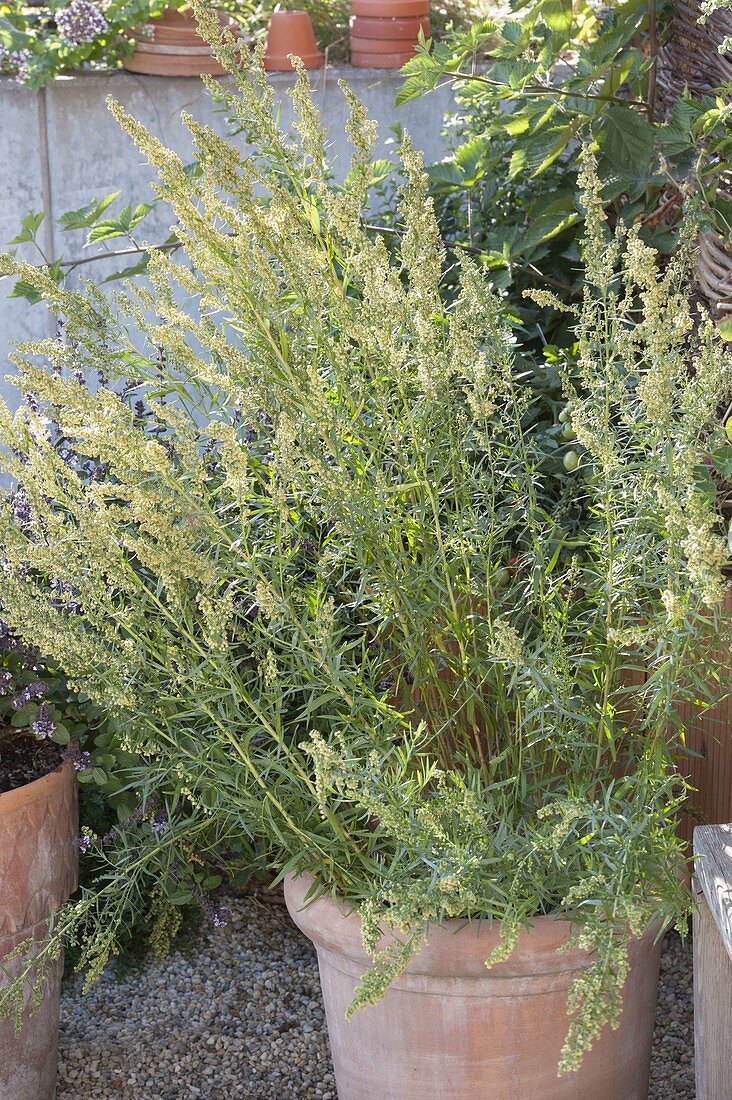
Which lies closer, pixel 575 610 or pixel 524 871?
pixel 524 871

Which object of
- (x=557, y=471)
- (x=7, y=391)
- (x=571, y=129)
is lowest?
(x=7, y=391)

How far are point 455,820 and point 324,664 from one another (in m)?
0.27

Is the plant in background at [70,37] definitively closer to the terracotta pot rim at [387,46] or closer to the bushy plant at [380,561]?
the terracotta pot rim at [387,46]

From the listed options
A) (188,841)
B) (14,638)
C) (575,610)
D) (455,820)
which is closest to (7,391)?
(14,638)

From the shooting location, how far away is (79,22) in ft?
10.1

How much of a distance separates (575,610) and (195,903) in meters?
0.97

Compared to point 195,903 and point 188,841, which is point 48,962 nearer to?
point 188,841

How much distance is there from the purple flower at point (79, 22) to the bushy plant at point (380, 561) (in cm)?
168

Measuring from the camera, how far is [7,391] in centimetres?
326

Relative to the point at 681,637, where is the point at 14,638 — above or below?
below

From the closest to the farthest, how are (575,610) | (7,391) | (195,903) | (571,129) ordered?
(575,610)
(571,129)
(195,903)
(7,391)

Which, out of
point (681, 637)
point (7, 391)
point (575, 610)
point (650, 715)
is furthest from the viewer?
point (7, 391)

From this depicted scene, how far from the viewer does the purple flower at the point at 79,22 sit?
3072 millimetres

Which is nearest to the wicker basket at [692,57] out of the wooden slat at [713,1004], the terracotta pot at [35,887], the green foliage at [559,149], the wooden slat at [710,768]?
the green foliage at [559,149]
